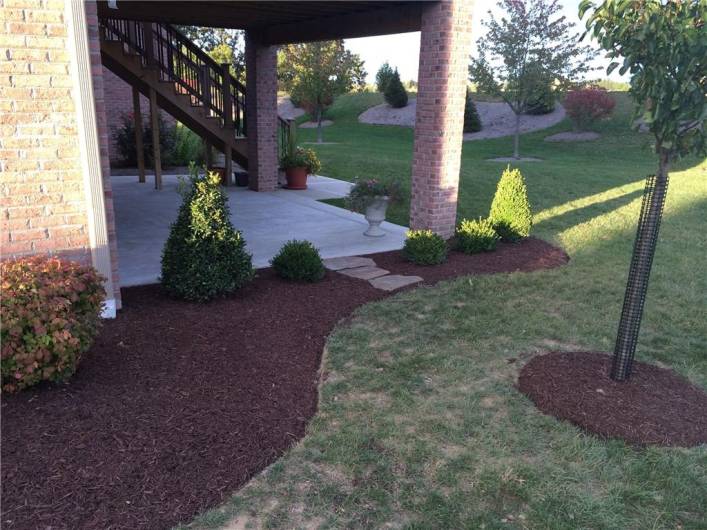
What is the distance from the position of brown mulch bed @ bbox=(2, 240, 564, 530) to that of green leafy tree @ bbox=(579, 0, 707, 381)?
9.55 feet

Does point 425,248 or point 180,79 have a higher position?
point 180,79

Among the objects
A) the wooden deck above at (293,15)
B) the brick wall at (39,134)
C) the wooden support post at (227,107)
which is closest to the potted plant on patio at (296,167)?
the wooden support post at (227,107)

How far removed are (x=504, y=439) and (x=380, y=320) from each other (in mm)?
2072

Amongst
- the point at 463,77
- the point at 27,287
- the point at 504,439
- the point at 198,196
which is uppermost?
the point at 463,77

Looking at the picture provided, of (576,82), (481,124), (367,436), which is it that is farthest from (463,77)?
(481,124)

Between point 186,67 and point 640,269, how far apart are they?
1080cm

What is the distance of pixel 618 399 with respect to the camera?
3.96m

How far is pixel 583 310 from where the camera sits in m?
5.82

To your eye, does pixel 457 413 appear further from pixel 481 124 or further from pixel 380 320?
pixel 481 124

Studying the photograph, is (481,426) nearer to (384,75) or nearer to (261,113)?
(261,113)

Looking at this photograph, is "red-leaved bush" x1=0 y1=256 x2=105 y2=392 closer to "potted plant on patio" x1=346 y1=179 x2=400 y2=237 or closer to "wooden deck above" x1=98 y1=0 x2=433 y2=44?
"potted plant on patio" x1=346 y1=179 x2=400 y2=237

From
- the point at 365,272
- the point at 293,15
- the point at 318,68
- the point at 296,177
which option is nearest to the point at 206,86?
the point at 296,177

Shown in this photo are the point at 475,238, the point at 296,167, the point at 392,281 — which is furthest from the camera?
the point at 296,167

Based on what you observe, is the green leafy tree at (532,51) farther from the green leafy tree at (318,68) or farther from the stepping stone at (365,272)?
the stepping stone at (365,272)
